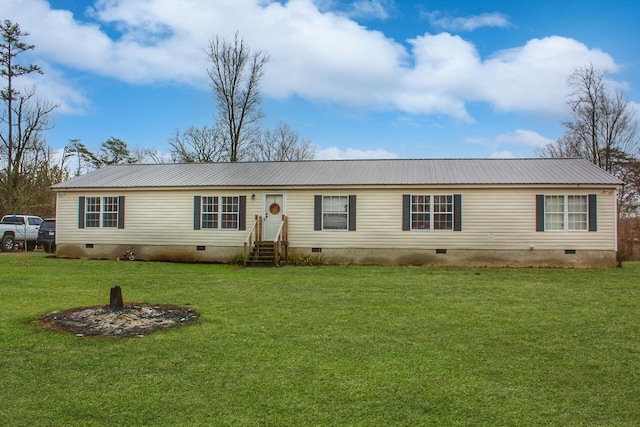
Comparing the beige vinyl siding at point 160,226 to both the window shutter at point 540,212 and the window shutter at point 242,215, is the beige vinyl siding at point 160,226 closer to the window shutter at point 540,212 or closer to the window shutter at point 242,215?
the window shutter at point 242,215

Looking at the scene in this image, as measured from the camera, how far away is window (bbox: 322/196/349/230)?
1590 centimetres

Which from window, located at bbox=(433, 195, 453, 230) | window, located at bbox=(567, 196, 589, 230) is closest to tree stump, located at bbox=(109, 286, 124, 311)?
window, located at bbox=(433, 195, 453, 230)

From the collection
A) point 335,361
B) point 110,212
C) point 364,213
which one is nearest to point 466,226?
point 364,213

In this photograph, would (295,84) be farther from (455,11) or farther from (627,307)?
(627,307)

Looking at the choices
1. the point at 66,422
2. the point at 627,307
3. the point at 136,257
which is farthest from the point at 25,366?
the point at 136,257

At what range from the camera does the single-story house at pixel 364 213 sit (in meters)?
14.7

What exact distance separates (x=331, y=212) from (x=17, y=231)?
15331 mm

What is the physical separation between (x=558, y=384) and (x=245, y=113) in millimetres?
28579

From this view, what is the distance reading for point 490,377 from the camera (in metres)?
4.54

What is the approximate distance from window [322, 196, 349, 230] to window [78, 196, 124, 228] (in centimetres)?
784

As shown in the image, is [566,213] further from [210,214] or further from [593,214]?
[210,214]

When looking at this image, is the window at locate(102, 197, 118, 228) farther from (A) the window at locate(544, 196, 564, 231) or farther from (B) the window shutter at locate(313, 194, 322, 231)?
(A) the window at locate(544, 196, 564, 231)

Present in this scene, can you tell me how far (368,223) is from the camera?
15.6 meters

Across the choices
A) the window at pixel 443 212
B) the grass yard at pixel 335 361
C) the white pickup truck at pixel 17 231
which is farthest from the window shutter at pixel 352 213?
the white pickup truck at pixel 17 231
